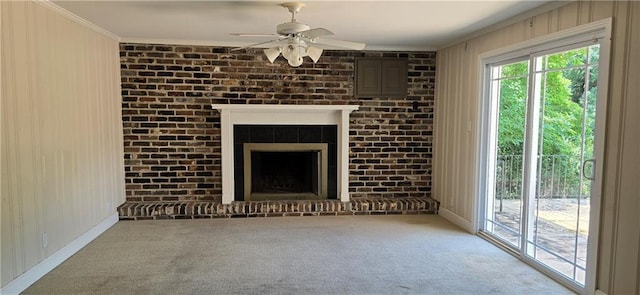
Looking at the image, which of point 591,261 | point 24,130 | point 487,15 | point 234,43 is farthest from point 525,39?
point 24,130

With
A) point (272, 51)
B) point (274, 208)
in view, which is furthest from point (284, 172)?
point (272, 51)

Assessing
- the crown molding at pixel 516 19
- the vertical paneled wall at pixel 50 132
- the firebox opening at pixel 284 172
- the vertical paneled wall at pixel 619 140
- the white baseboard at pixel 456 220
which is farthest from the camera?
the firebox opening at pixel 284 172

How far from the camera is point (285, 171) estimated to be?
5672mm

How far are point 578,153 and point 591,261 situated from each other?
31.0 inches

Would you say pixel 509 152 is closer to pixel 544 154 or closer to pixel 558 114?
pixel 544 154

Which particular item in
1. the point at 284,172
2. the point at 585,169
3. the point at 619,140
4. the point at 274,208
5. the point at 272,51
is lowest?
the point at 274,208

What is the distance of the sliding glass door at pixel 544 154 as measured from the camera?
3.03 meters

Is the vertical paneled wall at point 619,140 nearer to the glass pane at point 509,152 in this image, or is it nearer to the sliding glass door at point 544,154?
the sliding glass door at point 544,154

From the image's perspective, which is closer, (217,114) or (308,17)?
(308,17)

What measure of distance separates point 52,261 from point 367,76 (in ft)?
13.2

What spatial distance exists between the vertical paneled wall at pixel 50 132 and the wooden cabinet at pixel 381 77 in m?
3.08

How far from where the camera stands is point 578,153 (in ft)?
10.1

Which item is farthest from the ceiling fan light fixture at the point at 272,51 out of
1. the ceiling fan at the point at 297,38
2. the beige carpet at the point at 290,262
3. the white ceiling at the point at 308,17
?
the beige carpet at the point at 290,262

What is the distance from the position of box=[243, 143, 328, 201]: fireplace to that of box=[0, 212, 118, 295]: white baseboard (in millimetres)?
1808
